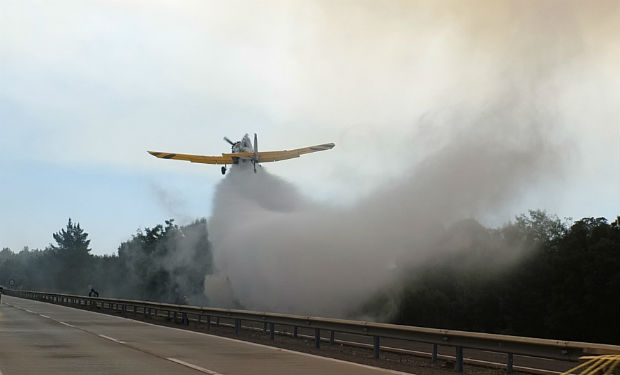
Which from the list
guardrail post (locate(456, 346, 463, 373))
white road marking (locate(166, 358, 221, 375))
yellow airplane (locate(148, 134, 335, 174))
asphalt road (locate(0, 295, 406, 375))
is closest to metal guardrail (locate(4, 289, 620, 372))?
guardrail post (locate(456, 346, 463, 373))

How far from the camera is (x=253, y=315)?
24.9 metres

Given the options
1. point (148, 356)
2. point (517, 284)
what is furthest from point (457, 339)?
point (517, 284)

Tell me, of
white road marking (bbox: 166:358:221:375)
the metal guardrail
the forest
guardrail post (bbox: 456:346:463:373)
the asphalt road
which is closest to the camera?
the metal guardrail

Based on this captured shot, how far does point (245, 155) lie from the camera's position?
4803 cm

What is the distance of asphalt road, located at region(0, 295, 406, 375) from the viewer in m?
13.9

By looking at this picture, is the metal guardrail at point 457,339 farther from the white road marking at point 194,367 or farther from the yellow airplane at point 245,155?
the yellow airplane at point 245,155

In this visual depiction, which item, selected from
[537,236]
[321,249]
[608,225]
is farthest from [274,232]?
[537,236]

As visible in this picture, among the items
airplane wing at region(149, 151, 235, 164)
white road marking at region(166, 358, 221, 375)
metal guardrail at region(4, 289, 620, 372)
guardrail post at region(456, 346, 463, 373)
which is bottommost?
white road marking at region(166, 358, 221, 375)

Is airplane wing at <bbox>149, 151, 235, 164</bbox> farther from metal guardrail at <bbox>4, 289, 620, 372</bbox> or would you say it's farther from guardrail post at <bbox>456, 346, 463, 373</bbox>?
guardrail post at <bbox>456, 346, 463, 373</bbox>

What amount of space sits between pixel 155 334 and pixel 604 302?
39.6m

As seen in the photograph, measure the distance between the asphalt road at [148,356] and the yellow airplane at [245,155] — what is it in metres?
25.2

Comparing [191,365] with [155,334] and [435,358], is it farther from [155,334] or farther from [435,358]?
[155,334]

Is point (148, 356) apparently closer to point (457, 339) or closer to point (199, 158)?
point (457, 339)

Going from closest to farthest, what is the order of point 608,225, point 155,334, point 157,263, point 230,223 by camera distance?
point 155,334 → point 230,223 → point 608,225 → point 157,263
